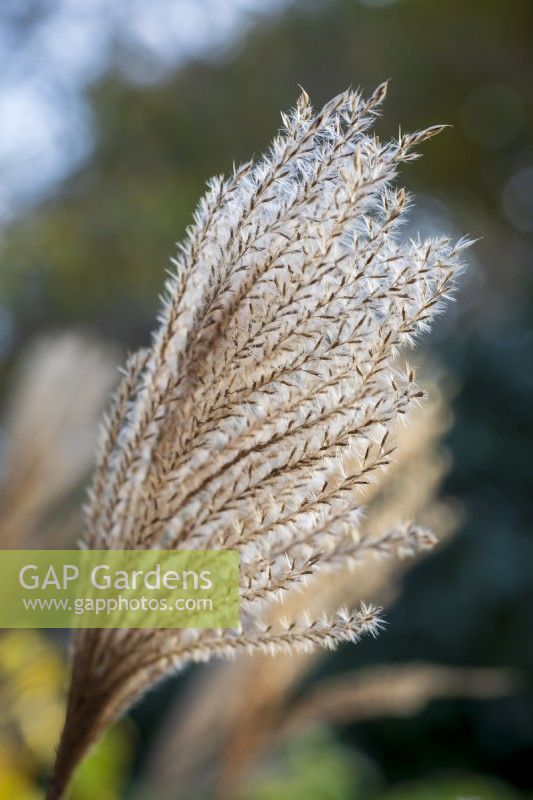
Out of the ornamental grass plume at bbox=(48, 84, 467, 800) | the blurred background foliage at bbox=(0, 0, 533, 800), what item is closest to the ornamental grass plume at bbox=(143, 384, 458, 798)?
the ornamental grass plume at bbox=(48, 84, 467, 800)

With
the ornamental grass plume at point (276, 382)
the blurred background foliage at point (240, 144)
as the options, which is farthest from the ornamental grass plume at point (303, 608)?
the blurred background foliage at point (240, 144)

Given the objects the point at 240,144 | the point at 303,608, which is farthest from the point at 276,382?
the point at 240,144

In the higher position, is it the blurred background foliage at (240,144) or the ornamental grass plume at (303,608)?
the blurred background foliage at (240,144)

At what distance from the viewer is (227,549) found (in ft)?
3.60

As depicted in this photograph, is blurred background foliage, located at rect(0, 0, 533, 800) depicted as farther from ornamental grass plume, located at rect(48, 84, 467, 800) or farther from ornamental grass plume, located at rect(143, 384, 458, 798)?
ornamental grass plume, located at rect(48, 84, 467, 800)

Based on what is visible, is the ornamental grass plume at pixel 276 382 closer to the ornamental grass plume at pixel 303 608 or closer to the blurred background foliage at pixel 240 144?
the ornamental grass plume at pixel 303 608

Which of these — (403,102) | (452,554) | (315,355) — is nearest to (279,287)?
(315,355)

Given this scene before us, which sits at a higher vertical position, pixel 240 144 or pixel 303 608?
pixel 240 144

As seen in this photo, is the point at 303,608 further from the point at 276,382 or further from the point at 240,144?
the point at 240,144

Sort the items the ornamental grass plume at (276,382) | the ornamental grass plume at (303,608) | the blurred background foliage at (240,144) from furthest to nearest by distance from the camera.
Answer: the blurred background foliage at (240,144) → the ornamental grass plume at (303,608) → the ornamental grass plume at (276,382)

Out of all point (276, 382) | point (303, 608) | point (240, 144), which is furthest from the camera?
point (240, 144)

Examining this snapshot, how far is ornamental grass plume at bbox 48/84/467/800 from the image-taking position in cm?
100

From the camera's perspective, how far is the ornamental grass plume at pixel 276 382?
1.00 meters

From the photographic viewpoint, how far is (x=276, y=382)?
Answer: 1.02 metres
